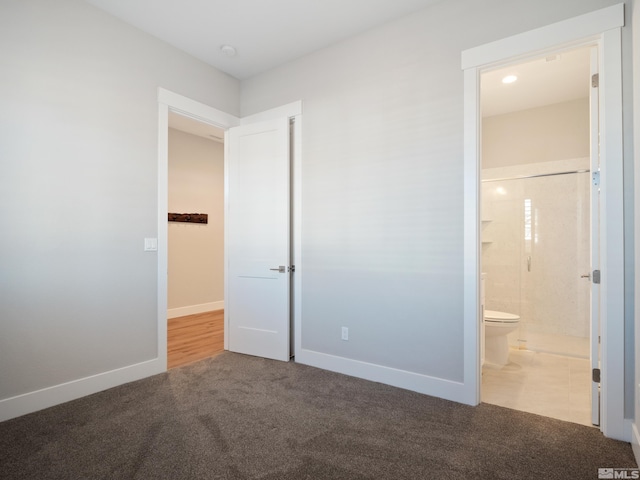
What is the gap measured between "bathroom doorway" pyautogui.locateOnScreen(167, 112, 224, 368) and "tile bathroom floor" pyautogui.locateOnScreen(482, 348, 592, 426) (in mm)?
3449

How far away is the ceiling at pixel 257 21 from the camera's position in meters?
2.51

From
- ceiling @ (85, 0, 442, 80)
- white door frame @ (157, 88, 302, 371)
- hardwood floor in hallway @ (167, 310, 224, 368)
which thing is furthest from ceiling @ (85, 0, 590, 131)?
hardwood floor in hallway @ (167, 310, 224, 368)

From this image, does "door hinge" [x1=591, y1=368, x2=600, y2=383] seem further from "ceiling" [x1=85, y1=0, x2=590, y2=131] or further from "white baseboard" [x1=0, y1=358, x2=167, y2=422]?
"white baseboard" [x1=0, y1=358, x2=167, y2=422]

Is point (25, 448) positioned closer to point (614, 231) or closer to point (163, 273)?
point (163, 273)

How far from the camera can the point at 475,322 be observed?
2.31m

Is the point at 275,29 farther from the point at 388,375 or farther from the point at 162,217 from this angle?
the point at 388,375

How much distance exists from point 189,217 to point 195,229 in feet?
0.75

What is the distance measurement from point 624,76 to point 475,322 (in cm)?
167

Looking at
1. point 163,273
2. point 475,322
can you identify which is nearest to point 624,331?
point 475,322

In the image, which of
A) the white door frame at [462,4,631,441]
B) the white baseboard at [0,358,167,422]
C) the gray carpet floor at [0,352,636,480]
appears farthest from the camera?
the white baseboard at [0,358,167,422]

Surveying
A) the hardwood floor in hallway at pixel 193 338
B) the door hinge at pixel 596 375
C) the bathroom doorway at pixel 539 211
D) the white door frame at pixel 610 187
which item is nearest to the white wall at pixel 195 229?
the hardwood floor in hallway at pixel 193 338

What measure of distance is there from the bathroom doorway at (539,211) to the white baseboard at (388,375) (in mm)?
1061

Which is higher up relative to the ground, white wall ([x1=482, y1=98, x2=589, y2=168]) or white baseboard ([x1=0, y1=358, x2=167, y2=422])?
white wall ([x1=482, y1=98, x2=589, y2=168])

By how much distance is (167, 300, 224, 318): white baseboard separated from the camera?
5.23 metres
